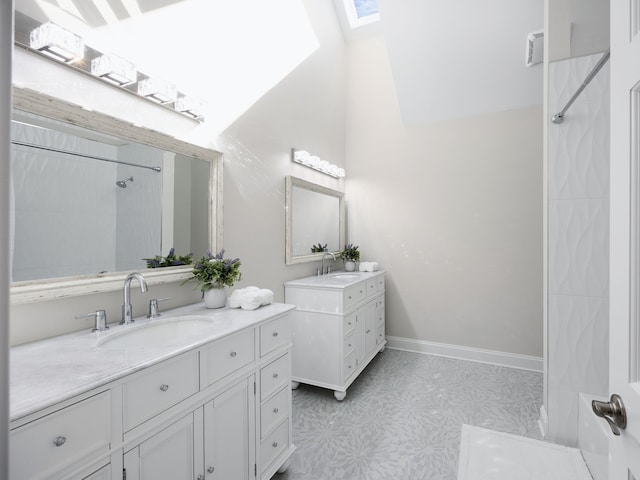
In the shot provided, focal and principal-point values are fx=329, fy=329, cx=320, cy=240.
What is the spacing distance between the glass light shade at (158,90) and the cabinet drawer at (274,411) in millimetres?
1513

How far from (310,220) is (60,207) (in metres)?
1.99

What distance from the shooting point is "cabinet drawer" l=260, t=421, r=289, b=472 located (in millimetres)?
1494

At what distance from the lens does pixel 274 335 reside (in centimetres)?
158

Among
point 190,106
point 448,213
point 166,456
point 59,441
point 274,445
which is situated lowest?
point 274,445

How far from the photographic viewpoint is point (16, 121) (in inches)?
43.2

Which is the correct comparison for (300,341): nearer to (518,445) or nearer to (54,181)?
(518,445)

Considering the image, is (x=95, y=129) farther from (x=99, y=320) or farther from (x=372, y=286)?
(x=372, y=286)

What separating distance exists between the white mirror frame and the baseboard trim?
2.45m

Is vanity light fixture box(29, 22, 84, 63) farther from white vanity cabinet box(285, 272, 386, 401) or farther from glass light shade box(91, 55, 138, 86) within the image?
white vanity cabinet box(285, 272, 386, 401)

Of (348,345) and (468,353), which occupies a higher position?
(348,345)

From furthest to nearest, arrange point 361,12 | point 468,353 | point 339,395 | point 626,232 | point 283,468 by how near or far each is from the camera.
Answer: point 361,12
point 468,353
point 339,395
point 283,468
point 626,232

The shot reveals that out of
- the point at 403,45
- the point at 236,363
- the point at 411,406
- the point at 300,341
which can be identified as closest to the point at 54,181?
the point at 236,363

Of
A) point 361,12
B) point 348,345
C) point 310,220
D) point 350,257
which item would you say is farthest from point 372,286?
point 361,12

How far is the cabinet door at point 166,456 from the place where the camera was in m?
0.94
